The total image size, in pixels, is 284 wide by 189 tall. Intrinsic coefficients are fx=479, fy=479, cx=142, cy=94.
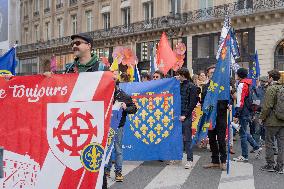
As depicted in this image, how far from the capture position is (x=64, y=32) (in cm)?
4784

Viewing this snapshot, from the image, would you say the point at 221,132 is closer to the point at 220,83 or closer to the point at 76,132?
the point at 220,83

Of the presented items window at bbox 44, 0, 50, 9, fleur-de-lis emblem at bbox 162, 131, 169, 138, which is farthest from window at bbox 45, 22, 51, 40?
fleur-de-lis emblem at bbox 162, 131, 169, 138

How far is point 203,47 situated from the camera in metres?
30.6

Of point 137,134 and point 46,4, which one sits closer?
point 137,134

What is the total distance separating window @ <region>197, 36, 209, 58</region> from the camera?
1188 inches

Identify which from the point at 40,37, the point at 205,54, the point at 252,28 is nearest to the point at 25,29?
the point at 40,37

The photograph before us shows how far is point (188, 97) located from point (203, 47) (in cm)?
2236

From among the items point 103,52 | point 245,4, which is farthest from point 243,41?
point 103,52

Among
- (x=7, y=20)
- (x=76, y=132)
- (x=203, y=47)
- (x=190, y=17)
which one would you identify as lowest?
(x=76, y=132)

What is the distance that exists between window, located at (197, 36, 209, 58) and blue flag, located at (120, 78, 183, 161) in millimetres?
21421

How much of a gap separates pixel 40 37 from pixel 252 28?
3152cm

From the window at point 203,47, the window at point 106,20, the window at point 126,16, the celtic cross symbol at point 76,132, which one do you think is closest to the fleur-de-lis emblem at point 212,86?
the celtic cross symbol at point 76,132

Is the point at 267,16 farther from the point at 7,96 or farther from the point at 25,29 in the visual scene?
the point at 25,29

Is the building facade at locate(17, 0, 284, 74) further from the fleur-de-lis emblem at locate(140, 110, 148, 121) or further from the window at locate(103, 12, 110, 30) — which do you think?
the fleur-de-lis emblem at locate(140, 110, 148, 121)
